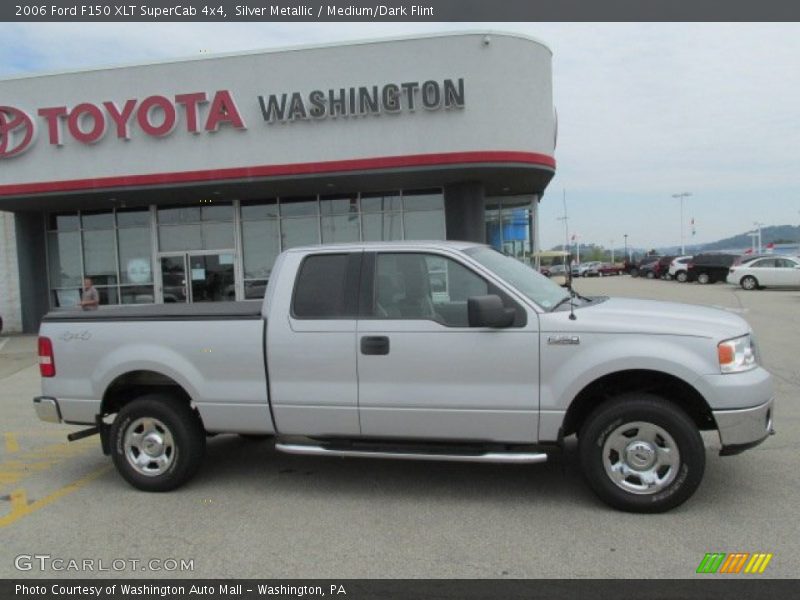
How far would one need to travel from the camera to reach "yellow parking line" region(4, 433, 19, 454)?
6598 mm

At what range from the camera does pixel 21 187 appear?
16.6 m

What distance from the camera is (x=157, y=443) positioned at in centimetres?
518

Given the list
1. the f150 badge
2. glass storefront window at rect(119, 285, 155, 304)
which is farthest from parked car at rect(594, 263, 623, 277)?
the f150 badge

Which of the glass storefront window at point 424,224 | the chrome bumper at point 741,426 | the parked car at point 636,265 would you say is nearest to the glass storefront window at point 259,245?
the glass storefront window at point 424,224

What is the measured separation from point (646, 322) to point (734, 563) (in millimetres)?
1542

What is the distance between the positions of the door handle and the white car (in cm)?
2897

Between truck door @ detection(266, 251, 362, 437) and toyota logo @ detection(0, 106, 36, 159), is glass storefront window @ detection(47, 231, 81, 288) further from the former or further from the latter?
truck door @ detection(266, 251, 362, 437)

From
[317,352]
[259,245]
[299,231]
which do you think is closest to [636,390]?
[317,352]

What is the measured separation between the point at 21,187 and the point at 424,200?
1054 centimetres

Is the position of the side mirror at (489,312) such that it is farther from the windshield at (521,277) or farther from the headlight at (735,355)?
the headlight at (735,355)

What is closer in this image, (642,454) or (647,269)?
(642,454)

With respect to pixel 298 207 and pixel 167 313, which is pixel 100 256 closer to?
pixel 298 207

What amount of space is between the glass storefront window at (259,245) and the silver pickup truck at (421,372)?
13.0m
